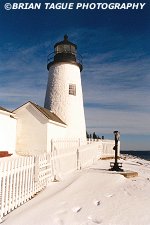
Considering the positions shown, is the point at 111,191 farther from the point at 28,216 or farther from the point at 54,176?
the point at 28,216

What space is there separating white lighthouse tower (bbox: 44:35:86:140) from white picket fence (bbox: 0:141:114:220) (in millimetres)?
10124

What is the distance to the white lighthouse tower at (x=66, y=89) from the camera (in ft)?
76.8

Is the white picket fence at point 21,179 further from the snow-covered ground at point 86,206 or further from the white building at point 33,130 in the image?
the white building at point 33,130

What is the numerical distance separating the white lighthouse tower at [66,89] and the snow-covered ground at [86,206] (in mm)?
13548

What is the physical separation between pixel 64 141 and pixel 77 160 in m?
6.01

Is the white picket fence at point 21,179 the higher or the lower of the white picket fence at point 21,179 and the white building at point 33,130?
the lower

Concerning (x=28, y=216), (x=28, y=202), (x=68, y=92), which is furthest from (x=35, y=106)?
(x=28, y=216)

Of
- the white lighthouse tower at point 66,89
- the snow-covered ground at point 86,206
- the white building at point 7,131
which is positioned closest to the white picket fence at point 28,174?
the snow-covered ground at point 86,206

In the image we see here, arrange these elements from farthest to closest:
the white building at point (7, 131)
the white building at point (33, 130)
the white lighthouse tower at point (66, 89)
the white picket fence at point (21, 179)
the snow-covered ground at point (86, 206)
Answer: the white lighthouse tower at point (66, 89) < the white building at point (33, 130) < the white building at point (7, 131) < the white picket fence at point (21, 179) < the snow-covered ground at point (86, 206)

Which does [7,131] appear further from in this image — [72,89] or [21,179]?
[21,179]

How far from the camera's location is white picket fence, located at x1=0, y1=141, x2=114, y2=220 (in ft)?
21.3

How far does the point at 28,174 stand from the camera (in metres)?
8.05

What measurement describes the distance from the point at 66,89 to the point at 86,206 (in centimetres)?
1723

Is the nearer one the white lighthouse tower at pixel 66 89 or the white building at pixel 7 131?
the white building at pixel 7 131
